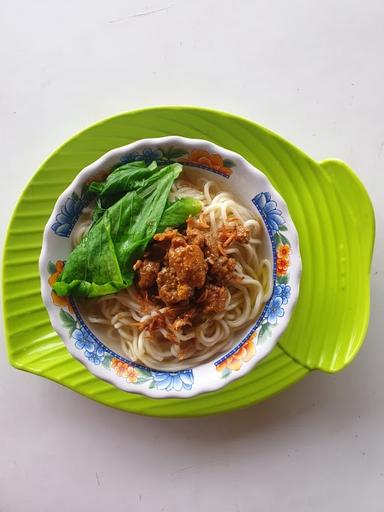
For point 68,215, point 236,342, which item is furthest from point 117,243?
point 236,342

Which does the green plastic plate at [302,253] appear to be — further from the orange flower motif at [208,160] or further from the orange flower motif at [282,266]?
the orange flower motif at [282,266]

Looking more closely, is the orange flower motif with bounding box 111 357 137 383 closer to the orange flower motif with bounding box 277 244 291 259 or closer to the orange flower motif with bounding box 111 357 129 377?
the orange flower motif with bounding box 111 357 129 377

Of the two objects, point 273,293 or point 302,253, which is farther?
point 302,253

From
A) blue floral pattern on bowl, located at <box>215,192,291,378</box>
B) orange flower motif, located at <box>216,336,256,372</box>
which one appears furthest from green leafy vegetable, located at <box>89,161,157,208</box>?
orange flower motif, located at <box>216,336,256,372</box>

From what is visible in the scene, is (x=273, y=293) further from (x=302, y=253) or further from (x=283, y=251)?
(x=302, y=253)

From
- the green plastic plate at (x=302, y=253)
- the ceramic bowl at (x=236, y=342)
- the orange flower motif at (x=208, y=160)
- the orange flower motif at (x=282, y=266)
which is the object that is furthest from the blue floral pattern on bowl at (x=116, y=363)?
the orange flower motif at (x=208, y=160)

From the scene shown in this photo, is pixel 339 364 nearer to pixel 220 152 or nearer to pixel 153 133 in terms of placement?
pixel 220 152
